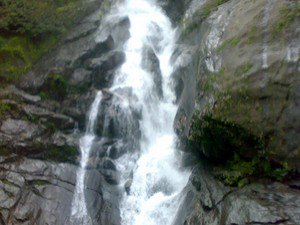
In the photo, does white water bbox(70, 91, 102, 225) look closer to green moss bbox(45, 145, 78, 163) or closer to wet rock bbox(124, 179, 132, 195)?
green moss bbox(45, 145, 78, 163)

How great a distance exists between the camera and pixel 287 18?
8.83 meters

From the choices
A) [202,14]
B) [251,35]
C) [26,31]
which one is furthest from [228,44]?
[26,31]

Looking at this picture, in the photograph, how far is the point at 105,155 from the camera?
41.9ft

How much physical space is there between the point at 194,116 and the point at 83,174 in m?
4.52

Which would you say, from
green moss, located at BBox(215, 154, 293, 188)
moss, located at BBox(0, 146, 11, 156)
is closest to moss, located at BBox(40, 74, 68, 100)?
moss, located at BBox(0, 146, 11, 156)

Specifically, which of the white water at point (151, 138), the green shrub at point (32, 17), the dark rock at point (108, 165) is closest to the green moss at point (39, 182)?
the dark rock at point (108, 165)

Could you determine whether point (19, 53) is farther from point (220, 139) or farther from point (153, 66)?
point (220, 139)

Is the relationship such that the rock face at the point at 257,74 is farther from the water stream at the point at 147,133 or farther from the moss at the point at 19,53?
the moss at the point at 19,53

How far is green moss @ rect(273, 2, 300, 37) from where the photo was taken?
874 centimetres

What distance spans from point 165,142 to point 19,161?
4842mm

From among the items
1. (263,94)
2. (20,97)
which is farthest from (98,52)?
(263,94)

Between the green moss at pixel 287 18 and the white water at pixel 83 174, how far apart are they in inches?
274

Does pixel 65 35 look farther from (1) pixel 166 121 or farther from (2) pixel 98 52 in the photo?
(1) pixel 166 121

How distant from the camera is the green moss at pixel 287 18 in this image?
8737 mm
